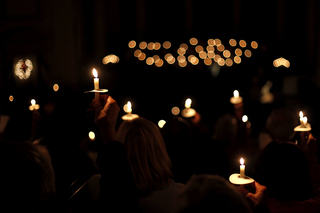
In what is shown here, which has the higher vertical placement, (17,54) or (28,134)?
(17,54)

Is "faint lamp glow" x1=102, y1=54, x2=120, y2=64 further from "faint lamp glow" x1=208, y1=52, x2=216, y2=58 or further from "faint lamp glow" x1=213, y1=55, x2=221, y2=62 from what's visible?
"faint lamp glow" x1=213, y1=55, x2=221, y2=62

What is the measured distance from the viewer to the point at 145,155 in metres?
1.55

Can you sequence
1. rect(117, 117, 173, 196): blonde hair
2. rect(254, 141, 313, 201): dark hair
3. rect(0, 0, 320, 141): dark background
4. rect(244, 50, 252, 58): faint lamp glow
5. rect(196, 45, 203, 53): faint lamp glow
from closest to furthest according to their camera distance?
rect(254, 141, 313, 201): dark hair → rect(117, 117, 173, 196): blonde hair → rect(0, 0, 320, 141): dark background → rect(244, 50, 252, 58): faint lamp glow → rect(196, 45, 203, 53): faint lamp glow

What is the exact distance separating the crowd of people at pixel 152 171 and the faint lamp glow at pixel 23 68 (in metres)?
2.92

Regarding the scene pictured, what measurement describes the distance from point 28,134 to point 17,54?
3217mm

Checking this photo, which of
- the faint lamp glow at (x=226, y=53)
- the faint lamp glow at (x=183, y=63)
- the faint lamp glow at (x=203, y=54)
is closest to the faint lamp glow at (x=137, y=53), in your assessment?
the faint lamp glow at (x=183, y=63)

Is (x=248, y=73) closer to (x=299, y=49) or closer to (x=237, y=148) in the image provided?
(x=299, y=49)

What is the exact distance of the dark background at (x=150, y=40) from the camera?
4988 millimetres

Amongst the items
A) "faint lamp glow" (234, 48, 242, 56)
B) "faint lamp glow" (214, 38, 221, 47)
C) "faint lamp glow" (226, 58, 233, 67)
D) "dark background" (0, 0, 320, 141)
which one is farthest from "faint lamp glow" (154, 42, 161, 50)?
"faint lamp glow" (234, 48, 242, 56)

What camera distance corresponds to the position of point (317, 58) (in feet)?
18.0

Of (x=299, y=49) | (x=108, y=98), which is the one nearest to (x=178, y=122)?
(x=108, y=98)

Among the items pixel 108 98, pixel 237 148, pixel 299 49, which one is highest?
pixel 299 49

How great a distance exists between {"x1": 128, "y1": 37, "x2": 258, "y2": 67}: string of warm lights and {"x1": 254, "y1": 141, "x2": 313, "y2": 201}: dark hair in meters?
4.10

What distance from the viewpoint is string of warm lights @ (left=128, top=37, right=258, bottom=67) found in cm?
548
